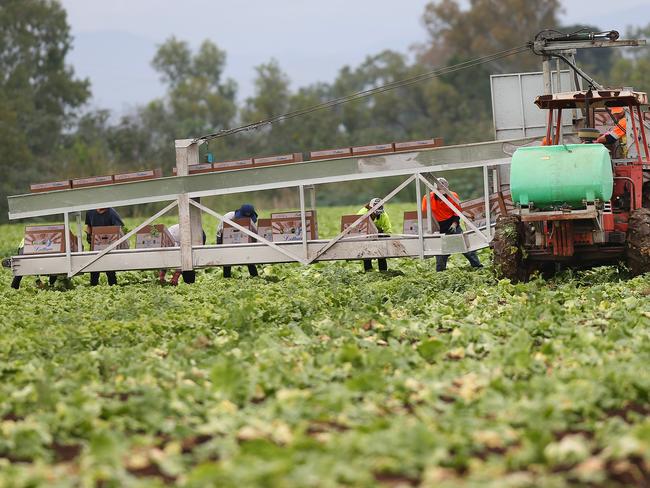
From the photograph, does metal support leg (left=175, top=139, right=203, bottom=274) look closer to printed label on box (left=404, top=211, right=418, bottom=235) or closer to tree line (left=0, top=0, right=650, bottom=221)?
printed label on box (left=404, top=211, right=418, bottom=235)

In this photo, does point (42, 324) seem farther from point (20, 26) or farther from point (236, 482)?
point (20, 26)

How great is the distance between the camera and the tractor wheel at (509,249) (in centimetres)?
1777

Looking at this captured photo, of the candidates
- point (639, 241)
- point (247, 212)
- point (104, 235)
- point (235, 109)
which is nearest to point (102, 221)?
point (104, 235)

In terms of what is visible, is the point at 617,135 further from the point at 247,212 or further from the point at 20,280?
the point at 20,280

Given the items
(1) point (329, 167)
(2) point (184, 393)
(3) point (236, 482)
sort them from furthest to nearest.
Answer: (1) point (329, 167) → (2) point (184, 393) → (3) point (236, 482)

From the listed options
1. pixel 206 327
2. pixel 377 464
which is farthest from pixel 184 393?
pixel 206 327

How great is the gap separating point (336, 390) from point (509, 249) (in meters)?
8.84

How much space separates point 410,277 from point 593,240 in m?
3.62

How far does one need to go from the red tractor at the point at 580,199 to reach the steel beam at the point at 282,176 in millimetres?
1635

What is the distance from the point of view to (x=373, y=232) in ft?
69.3

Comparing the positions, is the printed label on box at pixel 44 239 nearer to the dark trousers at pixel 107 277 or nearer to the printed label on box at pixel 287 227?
the dark trousers at pixel 107 277

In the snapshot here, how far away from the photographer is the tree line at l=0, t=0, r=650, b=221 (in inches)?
3086

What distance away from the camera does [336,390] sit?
9312 mm

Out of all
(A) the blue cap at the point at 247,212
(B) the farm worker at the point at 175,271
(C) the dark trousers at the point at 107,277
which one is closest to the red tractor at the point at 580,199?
(A) the blue cap at the point at 247,212
